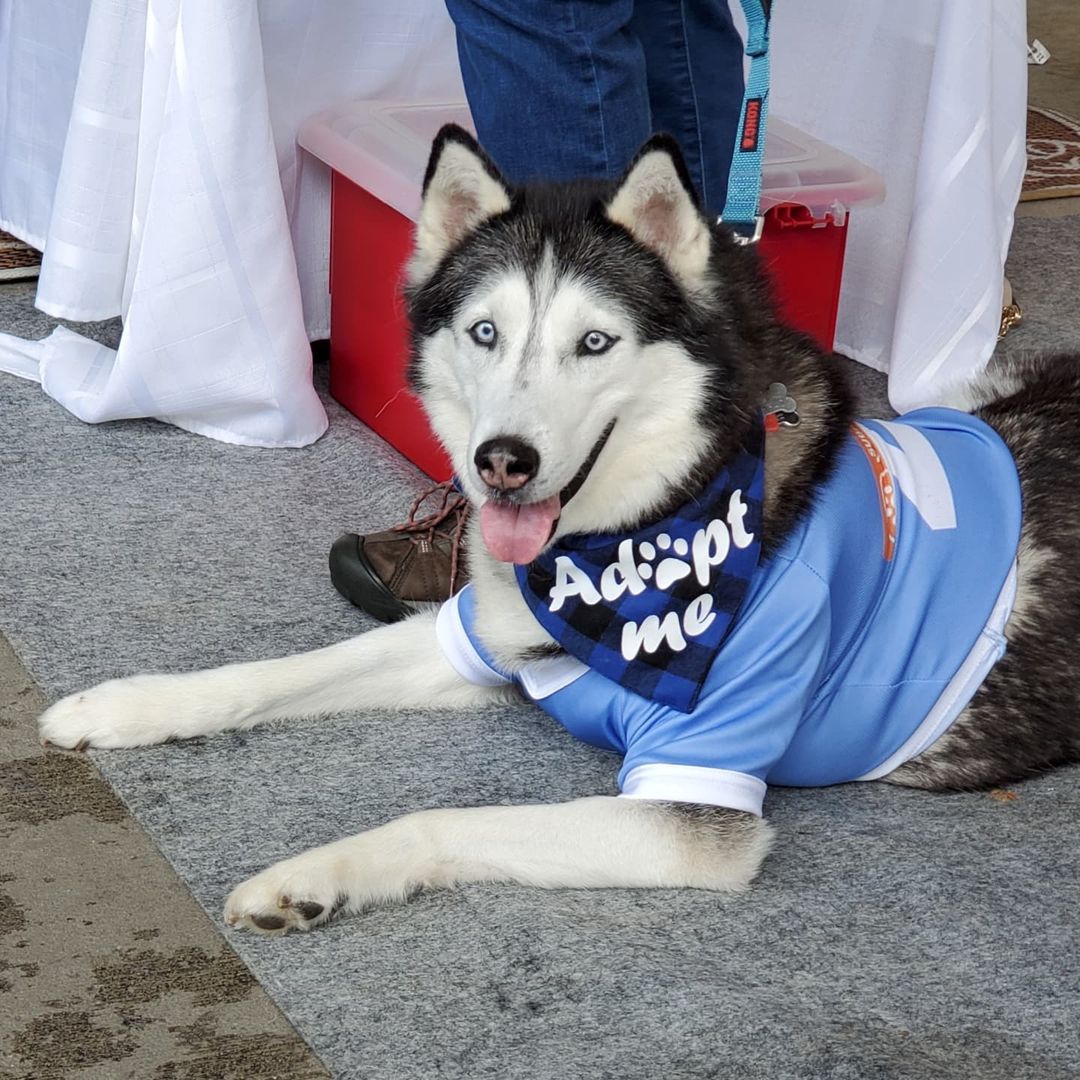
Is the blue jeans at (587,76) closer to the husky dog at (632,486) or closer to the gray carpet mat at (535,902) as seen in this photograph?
the husky dog at (632,486)

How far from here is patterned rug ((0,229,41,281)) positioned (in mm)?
3580

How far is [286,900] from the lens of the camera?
175 cm

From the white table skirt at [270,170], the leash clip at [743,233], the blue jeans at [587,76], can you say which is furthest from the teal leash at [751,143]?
the white table skirt at [270,170]

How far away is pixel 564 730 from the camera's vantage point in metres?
2.26

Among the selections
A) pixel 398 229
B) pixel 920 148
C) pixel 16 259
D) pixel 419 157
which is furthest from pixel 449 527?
pixel 16 259

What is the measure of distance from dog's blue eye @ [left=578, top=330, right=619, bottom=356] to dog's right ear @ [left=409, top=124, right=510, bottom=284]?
0.69ft

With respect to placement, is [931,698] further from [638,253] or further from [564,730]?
[638,253]

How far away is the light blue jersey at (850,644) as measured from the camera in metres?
1.85

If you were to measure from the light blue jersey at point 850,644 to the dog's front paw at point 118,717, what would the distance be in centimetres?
40

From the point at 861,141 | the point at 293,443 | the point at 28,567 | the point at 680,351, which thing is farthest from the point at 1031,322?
the point at 28,567

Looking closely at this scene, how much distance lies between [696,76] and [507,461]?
37.1 inches

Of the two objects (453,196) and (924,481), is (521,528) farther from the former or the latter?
(924,481)

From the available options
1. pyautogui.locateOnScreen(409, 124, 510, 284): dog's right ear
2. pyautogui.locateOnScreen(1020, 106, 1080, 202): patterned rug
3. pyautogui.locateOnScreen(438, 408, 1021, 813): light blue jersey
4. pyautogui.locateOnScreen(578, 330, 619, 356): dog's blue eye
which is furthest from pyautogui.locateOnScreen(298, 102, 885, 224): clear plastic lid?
pyautogui.locateOnScreen(1020, 106, 1080, 202): patterned rug

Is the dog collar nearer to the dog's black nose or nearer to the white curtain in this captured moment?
the dog's black nose
